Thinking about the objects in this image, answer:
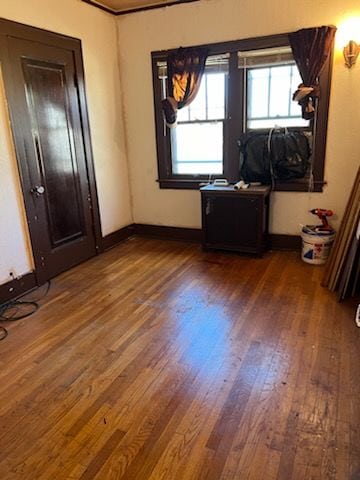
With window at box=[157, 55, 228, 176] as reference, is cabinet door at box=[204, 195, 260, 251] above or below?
below

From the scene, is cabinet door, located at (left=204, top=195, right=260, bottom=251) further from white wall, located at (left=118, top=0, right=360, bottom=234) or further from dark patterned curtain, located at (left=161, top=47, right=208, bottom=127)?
dark patterned curtain, located at (left=161, top=47, right=208, bottom=127)

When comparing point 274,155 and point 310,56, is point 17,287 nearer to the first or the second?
point 274,155

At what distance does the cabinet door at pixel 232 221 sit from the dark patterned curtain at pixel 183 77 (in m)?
Answer: 1.15

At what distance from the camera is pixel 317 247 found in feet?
11.9

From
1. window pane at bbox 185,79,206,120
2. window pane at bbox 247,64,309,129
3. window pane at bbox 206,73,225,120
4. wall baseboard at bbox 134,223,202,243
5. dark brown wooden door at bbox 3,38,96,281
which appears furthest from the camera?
wall baseboard at bbox 134,223,202,243

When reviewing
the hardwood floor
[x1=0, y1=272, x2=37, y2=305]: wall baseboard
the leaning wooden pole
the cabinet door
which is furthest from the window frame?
[x1=0, y1=272, x2=37, y2=305]: wall baseboard

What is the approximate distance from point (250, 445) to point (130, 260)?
2.69 meters

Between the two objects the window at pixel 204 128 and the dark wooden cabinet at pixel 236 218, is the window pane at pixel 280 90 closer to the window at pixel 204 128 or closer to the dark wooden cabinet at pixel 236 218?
the window at pixel 204 128

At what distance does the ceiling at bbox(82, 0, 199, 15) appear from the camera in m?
3.89

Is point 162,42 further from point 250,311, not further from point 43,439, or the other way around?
point 43,439

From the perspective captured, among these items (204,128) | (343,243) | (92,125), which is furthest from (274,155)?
(92,125)

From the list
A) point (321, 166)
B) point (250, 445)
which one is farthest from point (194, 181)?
point (250, 445)

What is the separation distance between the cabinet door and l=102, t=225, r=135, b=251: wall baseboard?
4.04ft

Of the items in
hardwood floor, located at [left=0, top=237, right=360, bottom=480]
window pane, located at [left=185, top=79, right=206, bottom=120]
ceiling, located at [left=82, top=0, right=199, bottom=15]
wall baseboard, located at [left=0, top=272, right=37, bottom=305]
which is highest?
ceiling, located at [left=82, top=0, right=199, bottom=15]
